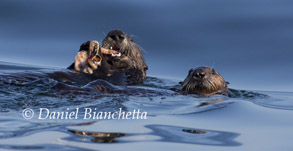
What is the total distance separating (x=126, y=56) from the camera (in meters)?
7.30

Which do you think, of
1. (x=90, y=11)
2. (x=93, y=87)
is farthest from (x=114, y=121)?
(x=90, y=11)

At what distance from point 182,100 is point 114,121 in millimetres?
1601

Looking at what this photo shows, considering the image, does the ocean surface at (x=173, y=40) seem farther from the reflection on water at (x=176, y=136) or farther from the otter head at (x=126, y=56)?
the reflection on water at (x=176, y=136)

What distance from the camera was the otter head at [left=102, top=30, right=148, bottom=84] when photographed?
7.17 m

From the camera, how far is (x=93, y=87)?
5352 millimetres

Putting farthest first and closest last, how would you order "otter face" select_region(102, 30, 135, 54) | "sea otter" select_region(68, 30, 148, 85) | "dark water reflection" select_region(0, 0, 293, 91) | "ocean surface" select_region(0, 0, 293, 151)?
"dark water reflection" select_region(0, 0, 293, 91) → "otter face" select_region(102, 30, 135, 54) → "sea otter" select_region(68, 30, 148, 85) → "ocean surface" select_region(0, 0, 293, 151)

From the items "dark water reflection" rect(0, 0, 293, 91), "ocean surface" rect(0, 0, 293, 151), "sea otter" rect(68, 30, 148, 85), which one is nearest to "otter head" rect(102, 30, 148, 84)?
Result: "sea otter" rect(68, 30, 148, 85)

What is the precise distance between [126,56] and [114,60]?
204 millimetres

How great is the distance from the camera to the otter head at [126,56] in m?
7.17

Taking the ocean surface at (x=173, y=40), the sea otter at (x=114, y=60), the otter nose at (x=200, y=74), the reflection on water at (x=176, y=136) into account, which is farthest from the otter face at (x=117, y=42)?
the reflection on water at (x=176, y=136)

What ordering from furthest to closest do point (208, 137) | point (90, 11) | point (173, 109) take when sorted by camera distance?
point (90, 11) → point (173, 109) → point (208, 137)

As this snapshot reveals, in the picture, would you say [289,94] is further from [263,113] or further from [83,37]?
[83,37]

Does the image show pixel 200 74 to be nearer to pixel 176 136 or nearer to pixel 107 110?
pixel 107 110

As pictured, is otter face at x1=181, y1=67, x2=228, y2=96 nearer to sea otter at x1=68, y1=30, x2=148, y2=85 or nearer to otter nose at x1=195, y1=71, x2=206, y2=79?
otter nose at x1=195, y1=71, x2=206, y2=79
